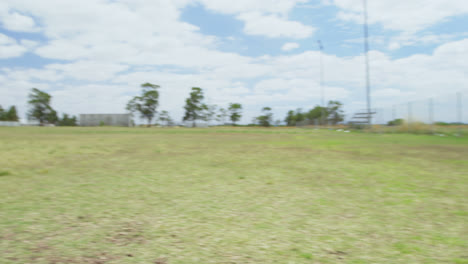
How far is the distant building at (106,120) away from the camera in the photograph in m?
58.1

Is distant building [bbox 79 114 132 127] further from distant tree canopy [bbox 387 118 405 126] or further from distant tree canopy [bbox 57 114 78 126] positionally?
distant tree canopy [bbox 387 118 405 126]

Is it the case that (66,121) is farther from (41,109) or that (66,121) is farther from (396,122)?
(396,122)

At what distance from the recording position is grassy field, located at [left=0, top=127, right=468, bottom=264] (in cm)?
238

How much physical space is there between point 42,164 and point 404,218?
23.5 feet

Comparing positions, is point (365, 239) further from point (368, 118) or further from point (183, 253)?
point (368, 118)

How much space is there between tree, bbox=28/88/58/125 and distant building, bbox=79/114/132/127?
8.77 m

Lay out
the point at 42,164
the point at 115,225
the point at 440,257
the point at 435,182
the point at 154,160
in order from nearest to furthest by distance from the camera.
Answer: the point at 440,257
the point at 115,225
the point at 435,182
the point at 42,164
the point at 154,160

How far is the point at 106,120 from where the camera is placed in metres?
59.2

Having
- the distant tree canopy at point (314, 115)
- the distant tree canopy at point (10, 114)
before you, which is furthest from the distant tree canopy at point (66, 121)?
the distant tree canopy at point (314, 115)

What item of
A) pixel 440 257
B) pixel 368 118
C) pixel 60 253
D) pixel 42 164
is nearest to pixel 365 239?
pixel 440 257

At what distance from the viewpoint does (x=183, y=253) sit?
237cm

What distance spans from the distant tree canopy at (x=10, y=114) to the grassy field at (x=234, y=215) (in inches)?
3219

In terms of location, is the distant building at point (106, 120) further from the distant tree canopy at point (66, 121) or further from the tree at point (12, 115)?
the tree at point (12, 115)

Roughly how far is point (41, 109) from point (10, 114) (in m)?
15.3
